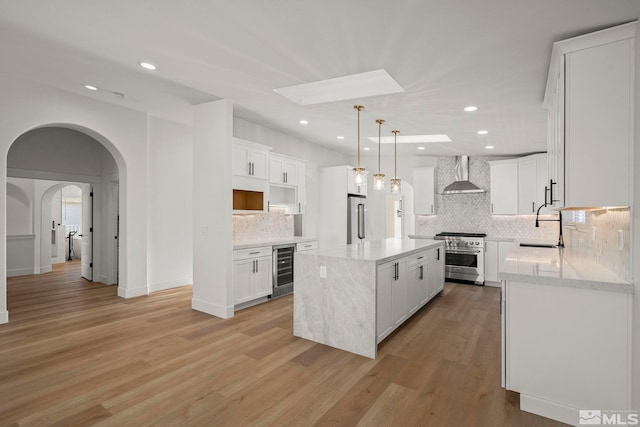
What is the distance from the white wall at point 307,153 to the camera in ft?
17.9

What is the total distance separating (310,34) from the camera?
8.50 ft

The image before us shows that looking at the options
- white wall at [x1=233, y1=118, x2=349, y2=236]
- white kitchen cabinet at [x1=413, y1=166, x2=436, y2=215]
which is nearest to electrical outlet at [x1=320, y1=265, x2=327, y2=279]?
white wall at [x1=233, y1=118, x2=349, y2=236]

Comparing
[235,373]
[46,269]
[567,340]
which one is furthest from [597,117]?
[46,269]

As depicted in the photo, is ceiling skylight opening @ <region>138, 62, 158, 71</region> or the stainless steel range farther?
the stainless steel range

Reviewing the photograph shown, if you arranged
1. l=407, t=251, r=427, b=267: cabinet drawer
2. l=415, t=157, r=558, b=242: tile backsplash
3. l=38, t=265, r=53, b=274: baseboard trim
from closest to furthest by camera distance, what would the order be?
l=407, t=251, r=427, b=267: cabinet drawer → l=415, t=157, r=558, b=242: tile backsplash → l=38, t=265, r=53, b=274: baseboard trim

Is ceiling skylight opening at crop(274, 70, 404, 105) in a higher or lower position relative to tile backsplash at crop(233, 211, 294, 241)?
higher

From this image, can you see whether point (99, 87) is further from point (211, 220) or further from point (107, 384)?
point (107, 384)

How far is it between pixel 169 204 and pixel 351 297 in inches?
157

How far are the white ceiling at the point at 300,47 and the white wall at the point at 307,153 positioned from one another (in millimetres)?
890

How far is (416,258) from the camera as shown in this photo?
167 inches

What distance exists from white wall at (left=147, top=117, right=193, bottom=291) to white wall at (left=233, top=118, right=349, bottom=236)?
1.45 meters

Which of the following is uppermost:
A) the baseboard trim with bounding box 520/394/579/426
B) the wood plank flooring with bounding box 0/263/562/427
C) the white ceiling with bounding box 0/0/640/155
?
the white ceiling with bounding box 0/0/640/155

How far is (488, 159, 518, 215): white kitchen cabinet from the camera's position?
21.8ft

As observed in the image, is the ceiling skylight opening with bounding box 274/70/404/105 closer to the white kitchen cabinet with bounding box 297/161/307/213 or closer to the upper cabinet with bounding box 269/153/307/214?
the upper cabinet with bounding box 269/153/307/214
